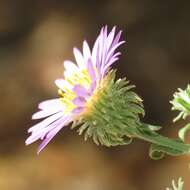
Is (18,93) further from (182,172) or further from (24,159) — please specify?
(182,172)

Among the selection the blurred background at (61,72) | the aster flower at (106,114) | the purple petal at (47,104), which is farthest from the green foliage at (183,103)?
the blurred background at (61,72)

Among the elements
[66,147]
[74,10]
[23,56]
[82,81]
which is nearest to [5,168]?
[66,147]

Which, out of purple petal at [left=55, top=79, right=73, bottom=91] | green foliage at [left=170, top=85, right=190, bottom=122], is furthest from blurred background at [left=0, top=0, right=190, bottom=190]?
green foliage at [left=170, top=85, right=190, bottom=122]

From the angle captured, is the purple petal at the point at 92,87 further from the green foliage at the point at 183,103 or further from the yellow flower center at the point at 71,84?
the green foliage at the point at 183,103

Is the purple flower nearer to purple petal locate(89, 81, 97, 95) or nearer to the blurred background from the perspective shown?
purple petal locate(89, 81, 97, 95)

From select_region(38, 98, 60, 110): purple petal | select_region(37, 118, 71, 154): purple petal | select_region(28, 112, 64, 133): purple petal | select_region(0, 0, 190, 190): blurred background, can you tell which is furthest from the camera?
select_region(0, 0, 190, 190): blurred background
